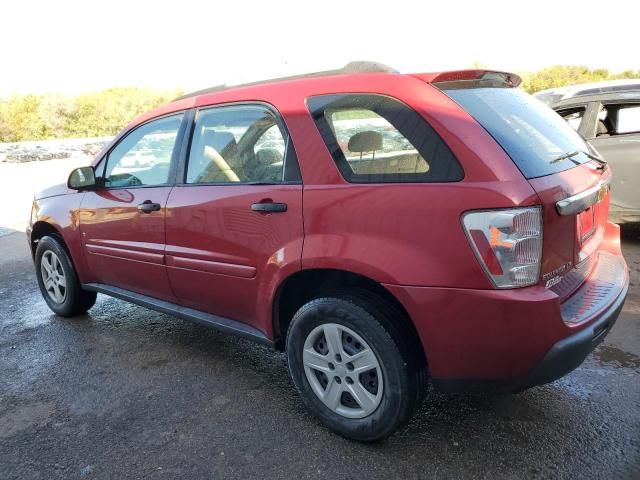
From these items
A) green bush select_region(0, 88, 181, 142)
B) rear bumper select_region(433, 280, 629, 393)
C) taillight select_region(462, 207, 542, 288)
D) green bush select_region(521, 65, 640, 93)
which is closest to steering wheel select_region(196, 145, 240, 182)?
taillight select_region(462, 207, 542, 288)

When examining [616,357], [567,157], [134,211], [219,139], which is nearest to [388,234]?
[567,157]

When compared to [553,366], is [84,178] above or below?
above

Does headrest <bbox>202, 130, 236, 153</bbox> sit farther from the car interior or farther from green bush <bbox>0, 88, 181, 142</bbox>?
green bush <bbox>0, 88, 181, 142</bbox>

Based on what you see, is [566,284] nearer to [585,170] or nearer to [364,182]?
[585,170]

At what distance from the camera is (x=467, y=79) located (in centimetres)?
239

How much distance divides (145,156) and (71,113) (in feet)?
88.2

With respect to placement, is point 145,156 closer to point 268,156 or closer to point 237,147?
point 237,147

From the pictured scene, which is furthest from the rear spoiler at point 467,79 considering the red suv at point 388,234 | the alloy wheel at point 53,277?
the alloy wheel at point 53,277

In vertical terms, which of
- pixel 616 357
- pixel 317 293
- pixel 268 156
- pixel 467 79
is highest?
pixel 467 79

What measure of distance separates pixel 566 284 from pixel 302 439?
1.38 meters

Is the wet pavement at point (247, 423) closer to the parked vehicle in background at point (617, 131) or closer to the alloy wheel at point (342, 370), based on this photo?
the alloy wheel at point (342, 370)

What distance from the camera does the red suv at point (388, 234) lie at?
2.01m

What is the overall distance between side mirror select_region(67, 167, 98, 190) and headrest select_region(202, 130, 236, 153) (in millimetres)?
1093

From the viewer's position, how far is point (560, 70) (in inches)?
810
